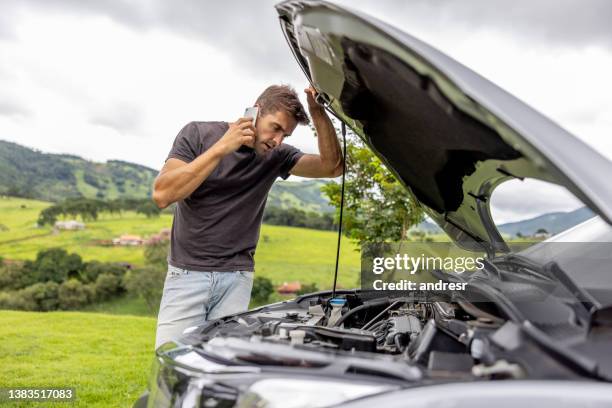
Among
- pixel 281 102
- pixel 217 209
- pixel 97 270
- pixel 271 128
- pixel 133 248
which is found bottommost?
pixel 97 270

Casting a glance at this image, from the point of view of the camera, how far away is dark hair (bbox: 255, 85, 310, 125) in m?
2.52

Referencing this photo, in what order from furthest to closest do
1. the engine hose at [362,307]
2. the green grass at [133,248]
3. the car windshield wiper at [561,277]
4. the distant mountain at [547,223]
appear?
the green grass at [133,248] → the engine hose at [362,307] → the distant mountain at [547,223] → the car windshield wiper at [561,277]

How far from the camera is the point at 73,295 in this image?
9.84m

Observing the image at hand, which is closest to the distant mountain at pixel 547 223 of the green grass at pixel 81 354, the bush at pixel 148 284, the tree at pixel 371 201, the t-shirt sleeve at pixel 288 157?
the t-shirt sleeve at pixel 288 157

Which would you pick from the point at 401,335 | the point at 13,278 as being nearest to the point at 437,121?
the point at 401,335

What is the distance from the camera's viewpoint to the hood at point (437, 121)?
1.17 metres

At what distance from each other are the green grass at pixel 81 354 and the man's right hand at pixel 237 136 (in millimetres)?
3048

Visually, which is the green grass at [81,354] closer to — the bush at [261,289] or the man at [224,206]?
the bush at [261,289]

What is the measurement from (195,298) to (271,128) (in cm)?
91

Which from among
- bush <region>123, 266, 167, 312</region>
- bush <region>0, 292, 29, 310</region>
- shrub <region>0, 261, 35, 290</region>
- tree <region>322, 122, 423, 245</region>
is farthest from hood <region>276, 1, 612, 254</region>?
shrub <region>0, 261, 35, 290</region>

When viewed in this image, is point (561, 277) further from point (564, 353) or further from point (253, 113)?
point (253, 113)

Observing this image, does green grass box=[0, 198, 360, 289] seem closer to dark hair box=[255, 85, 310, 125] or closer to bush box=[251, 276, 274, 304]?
bush box=[251, 276, 274, 304]

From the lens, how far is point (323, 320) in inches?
83.7

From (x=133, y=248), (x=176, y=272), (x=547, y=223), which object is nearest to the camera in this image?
(x=547, y=223)
